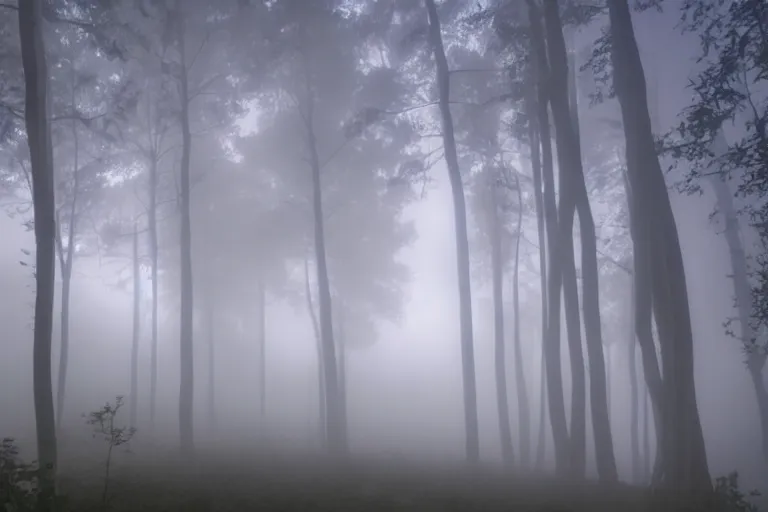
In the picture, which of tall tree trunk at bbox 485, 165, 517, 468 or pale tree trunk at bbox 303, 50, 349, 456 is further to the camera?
tall tree trunk at bbox 485, 165, 517, 468

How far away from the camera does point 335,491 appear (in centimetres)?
820

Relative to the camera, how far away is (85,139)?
18219 mm

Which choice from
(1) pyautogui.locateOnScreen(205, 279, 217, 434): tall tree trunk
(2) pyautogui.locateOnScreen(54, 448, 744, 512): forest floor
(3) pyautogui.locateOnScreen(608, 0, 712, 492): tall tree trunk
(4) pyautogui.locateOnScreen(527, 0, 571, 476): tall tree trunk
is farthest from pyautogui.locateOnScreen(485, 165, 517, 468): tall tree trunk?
(1) pyautogui.locateOnScreen(205, 279, 217, 434): tall tree trunk

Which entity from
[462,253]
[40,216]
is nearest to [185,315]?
[40,216]

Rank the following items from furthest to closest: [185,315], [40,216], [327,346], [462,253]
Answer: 1. [327,346]
2. [462,253]
3. [185,315]
4. [40,216]

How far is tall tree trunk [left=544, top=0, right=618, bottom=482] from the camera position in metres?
9.81

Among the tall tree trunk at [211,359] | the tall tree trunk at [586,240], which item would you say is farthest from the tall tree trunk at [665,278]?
the tall tree trunk at [211,359]

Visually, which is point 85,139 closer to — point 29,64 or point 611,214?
point 29,64

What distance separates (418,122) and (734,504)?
1251cm

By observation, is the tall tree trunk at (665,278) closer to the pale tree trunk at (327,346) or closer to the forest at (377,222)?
the forest at (377,222)

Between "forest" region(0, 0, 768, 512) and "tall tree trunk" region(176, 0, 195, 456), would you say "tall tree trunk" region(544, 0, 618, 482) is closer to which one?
"forest" region(0, 0, 768, 512)

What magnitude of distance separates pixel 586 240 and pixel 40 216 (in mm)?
10493

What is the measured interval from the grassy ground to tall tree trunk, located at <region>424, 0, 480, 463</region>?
7.13 feet

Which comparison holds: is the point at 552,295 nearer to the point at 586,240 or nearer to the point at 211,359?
the point at 586,240
